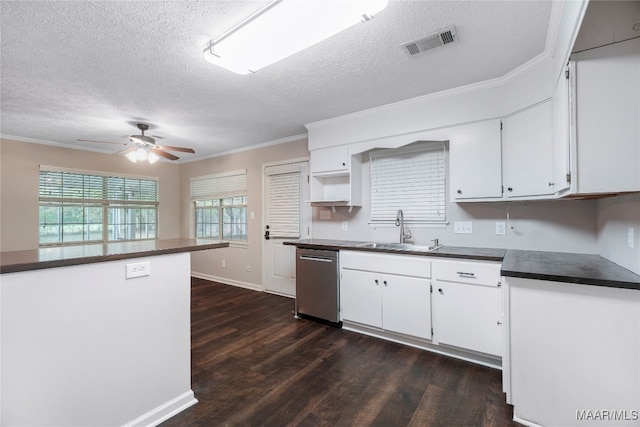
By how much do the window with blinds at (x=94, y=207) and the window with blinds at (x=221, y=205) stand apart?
86 cm

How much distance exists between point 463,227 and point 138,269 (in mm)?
2857

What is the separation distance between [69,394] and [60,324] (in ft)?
1.20

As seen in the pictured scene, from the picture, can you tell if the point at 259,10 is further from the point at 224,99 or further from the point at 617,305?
the point at 617,305

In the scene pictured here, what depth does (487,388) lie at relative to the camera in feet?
6.79

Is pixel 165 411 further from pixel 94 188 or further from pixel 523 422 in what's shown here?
pixel 94 188

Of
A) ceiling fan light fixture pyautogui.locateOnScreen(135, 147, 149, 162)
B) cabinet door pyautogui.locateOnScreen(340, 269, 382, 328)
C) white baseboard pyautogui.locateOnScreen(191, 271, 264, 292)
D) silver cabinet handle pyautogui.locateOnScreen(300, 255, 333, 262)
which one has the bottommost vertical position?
white baseboard pyautogui.locateOnScreen(191, 271, 264, 292)

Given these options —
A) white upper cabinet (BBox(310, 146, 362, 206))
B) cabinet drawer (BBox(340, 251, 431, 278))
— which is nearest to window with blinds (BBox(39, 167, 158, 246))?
white upper cabinet (BBox(310, 146, 362, 206))

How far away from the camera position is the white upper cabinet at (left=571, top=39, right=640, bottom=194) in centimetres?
142

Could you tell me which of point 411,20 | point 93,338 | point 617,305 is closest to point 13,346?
point 93,338

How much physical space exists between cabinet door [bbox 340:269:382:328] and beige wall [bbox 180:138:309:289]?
6.75ft

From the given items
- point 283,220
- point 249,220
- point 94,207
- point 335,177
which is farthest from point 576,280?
point 94,207

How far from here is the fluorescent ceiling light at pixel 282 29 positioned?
→ 1503 millimetres

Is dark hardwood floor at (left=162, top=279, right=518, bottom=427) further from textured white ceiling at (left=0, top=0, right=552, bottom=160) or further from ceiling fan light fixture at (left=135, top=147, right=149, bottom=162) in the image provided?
textured white ceiling at (left=0, top=0, right=552, bottom=160)

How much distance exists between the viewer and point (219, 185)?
Result: 18.4ft
